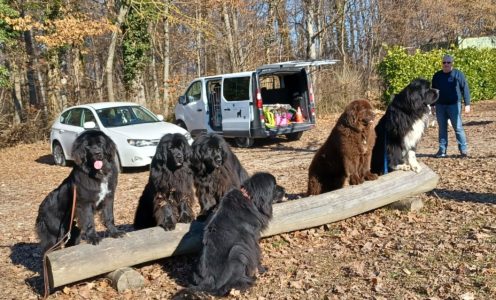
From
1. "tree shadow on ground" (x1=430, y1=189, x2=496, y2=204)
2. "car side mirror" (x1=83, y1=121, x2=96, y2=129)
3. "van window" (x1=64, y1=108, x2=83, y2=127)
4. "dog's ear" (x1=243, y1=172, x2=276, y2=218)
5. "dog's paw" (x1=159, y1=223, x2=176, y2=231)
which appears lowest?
"tree shadow on ground" (x1=430, y1=189, x2=496, y2=204)

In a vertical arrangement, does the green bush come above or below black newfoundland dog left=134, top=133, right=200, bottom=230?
above

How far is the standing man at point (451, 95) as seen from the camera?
10.1 m

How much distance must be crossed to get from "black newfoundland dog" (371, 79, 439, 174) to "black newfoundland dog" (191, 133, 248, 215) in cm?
270

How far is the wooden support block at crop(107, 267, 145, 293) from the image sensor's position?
503 centimetres

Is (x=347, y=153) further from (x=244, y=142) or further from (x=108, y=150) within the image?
(x=244, y=142)

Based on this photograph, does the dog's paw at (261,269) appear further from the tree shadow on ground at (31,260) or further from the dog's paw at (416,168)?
the dog's paw at (416,168)

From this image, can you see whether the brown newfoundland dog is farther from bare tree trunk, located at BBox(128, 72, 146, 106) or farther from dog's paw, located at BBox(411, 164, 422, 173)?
bare tree trunk, located at BBox(128, 72, 146, 106)

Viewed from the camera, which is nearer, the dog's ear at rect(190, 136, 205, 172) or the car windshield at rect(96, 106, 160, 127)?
the dog's ear at rect(190, 136, 205, 172)

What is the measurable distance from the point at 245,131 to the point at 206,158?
903 centimetres

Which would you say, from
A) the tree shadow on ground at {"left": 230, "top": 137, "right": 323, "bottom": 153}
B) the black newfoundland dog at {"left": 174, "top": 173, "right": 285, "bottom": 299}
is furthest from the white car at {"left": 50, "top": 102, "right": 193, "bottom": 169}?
the black newfoundland dog at {"left": 174, "top": 173, "right": 285, "bottom": 299}

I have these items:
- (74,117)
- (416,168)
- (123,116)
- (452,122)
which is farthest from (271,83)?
(416,168)

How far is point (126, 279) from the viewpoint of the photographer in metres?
5.07

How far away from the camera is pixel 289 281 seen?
5066 millimetres

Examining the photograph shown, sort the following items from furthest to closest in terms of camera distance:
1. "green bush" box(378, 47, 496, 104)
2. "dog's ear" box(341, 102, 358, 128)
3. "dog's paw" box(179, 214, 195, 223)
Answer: "green bush" box(378, 47, 496, 104) → "dog's ear" box(341, 102, 358, 128) → "dog's paw" box(179, 214, 195, 223)
